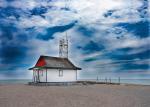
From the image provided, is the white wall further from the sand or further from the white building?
the sand

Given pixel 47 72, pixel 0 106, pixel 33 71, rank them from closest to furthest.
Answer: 1. pixel 0 106
2. pixel 47 72
3. pixel 33 71

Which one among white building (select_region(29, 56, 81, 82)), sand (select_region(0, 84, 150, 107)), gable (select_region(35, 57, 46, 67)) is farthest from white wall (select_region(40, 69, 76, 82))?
sand (select_region(0, 84, 150, 107))


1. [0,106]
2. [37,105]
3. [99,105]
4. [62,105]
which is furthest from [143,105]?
[0,106]

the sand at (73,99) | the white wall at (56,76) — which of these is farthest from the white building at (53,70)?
the sand at (73,99)

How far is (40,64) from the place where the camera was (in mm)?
34656

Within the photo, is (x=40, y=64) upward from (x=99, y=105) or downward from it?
upward

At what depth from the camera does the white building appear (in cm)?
3350

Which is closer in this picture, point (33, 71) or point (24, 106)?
point (24, 106)

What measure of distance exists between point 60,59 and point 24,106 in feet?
83.4

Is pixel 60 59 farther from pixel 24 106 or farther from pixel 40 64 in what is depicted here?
pixel 24 106

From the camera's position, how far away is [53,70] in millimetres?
33969

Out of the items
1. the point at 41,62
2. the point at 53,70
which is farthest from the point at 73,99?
the point at 41,62

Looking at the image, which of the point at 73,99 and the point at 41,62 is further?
the point at 41,62

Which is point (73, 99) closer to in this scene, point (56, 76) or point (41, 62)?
point (56, 76)
